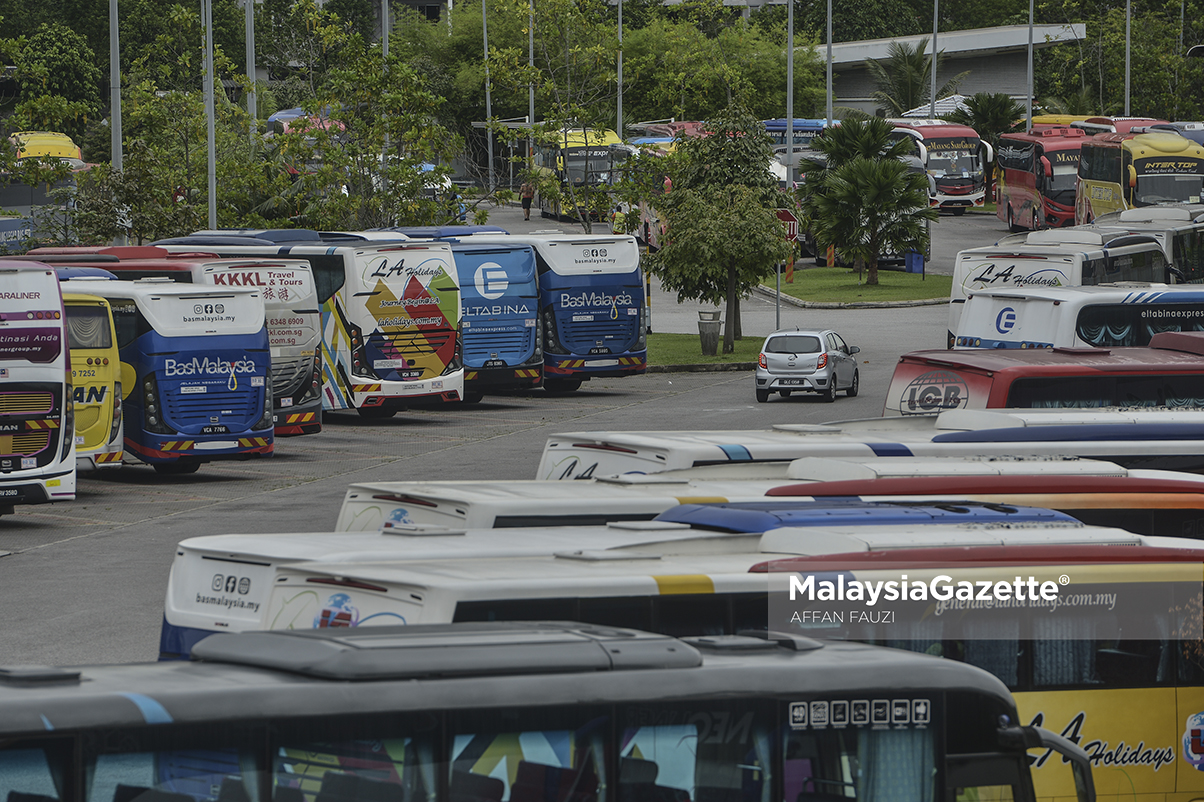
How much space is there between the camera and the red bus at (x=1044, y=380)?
16.0m

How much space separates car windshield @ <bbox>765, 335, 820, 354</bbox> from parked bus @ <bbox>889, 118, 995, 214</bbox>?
118 feet

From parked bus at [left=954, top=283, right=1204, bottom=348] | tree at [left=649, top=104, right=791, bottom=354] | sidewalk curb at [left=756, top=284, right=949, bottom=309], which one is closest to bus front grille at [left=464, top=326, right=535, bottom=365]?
tree at [left=649, top=104, right=791, bottom=354]

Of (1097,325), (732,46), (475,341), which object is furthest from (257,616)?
(732,46)

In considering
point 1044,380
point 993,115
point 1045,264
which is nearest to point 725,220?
point 1045,264

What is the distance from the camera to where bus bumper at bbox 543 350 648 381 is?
3388 centimetres

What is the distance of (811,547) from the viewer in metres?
7.51

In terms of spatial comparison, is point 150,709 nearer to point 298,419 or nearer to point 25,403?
point 25,403

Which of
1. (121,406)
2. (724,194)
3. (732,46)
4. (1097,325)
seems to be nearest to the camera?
(1097,325)

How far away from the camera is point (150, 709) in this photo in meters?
4.22

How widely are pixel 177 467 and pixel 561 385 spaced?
40.0 ft

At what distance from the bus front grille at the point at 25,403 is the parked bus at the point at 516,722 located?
52.5 ft

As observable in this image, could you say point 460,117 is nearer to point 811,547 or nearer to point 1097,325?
point 1097,325

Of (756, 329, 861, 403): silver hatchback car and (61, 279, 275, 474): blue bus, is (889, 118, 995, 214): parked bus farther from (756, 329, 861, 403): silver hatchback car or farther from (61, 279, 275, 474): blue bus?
(61, 279, 275, 474): blue bus

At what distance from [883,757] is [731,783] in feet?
1.86
